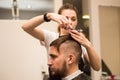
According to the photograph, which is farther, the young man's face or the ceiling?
the ceiling

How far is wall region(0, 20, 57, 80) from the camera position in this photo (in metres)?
3.16

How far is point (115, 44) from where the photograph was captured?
413 cm

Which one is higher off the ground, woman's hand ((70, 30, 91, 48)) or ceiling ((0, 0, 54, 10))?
ceiling ((0, 0, 54, 10))

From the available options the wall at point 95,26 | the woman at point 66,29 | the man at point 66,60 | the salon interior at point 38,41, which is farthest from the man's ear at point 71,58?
the wall at point 95,26

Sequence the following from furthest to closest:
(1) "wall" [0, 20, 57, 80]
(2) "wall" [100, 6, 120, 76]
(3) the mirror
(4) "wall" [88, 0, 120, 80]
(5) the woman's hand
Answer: (2) "wall" [100, 6, 120, 76] < (4) "wall" [88, 0, 120, 80] < (3) the mirror < (1) "wall" [0, 20, 57, 80] < (5) the woman's hand

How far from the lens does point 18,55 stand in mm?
3199

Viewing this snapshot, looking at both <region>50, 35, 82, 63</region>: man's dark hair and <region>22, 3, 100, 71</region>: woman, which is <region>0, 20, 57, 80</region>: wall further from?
<region>50, 35, 82, 63</region>: man's dark hair

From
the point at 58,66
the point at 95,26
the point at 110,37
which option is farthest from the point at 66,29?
the point at 110,37

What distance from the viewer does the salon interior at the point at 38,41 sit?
10.4 ft

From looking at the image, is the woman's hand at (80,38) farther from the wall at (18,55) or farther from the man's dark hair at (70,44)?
the wall at (18,55)

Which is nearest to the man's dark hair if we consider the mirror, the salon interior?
the salon interior

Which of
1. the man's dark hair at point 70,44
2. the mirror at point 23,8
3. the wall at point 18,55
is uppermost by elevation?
the mirror at point 23,8

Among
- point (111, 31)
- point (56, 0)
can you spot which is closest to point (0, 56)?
point (56, 0)

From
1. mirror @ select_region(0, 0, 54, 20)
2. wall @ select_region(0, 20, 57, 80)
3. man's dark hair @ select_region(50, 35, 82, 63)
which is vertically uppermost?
mirror @ select_region(0, 0, 54, 20)
